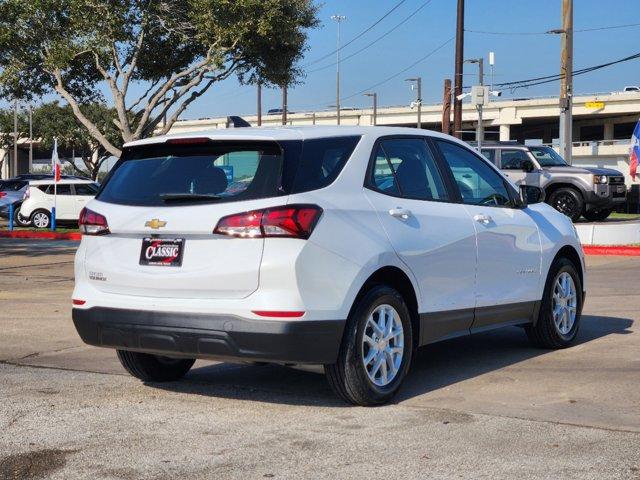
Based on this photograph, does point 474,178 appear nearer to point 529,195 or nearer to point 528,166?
point 529,195

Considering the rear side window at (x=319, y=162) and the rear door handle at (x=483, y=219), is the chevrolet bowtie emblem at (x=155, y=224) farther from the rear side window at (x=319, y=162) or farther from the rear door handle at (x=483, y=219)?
the rear door handle at (x=483, y=219)

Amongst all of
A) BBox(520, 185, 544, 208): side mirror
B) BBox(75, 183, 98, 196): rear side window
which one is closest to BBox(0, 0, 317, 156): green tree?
BBox(75, 183, 98, 196): rear side window

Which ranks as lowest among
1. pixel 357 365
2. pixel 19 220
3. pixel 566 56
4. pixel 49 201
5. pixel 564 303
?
pixel 19 220

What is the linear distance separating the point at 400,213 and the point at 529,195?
2130 millimetres

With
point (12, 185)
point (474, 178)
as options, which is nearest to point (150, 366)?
point (474, 178)

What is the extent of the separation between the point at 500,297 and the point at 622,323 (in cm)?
288

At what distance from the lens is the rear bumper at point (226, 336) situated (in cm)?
565

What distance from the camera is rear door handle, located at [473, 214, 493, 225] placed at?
7.23 m

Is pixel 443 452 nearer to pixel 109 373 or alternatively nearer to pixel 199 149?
pixel 199 149

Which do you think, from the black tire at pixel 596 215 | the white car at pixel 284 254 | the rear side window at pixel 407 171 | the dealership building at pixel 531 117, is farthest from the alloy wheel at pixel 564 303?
the dealership building at pixel 531 117

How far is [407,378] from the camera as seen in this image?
7.14 metres

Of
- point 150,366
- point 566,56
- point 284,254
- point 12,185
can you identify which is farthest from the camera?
point 12,185

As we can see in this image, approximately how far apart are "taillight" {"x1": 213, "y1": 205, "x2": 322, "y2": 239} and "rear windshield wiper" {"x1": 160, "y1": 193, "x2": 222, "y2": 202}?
0.24 m

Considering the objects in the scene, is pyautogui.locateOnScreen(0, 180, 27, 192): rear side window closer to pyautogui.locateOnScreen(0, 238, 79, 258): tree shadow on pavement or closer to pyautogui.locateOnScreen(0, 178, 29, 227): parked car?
pyautogui.locateOnScreen(0, 178, 29, 227): parked car
